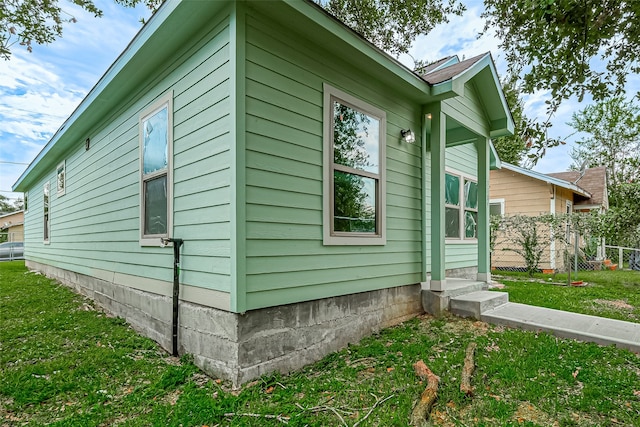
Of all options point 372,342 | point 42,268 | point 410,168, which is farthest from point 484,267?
point 42,268

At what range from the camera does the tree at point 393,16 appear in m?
10.3

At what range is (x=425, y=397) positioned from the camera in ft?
8.16

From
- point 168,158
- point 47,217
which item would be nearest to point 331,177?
point 168,158

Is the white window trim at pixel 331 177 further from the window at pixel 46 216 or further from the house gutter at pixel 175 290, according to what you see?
the window at pixel 46 216

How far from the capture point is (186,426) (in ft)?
7.36

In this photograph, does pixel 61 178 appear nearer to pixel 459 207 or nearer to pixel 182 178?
pixel 182 178

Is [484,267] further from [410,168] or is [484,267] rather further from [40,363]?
[40,363]

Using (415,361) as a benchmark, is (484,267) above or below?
above

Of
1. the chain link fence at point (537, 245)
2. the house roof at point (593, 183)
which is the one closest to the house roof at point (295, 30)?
the chain link fence at point (537, 245)

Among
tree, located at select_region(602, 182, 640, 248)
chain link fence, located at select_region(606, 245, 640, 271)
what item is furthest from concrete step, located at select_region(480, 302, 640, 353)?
chain link fence, located at select_region(606, 245, 640, 271)

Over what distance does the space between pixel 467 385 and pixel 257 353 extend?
172 cm

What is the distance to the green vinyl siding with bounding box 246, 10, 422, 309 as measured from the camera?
293 centimetres

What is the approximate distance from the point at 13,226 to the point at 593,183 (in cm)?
4056

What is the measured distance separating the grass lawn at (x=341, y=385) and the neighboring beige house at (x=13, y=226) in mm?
31967
